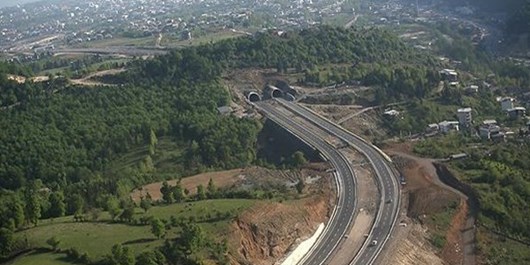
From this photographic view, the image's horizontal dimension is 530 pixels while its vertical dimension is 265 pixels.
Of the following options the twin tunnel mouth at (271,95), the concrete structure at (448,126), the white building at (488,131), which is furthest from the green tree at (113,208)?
the white building at (488,131)

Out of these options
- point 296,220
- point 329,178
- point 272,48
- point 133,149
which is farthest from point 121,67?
point 296,220

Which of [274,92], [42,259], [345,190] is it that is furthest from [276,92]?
[42,259]

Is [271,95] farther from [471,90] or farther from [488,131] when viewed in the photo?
[488,131]

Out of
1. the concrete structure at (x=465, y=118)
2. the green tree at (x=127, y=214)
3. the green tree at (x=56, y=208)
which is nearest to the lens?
the green tree at (x=127, y=214)

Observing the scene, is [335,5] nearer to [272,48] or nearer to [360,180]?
[272,48]

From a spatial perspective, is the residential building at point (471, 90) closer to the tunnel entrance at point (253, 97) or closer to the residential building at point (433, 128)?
the residential building at point (433, 128)

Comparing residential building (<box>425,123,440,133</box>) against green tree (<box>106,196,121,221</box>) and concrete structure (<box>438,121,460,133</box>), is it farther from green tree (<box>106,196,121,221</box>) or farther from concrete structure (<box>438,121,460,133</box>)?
green tree (<box>106,196,121,221</box>)

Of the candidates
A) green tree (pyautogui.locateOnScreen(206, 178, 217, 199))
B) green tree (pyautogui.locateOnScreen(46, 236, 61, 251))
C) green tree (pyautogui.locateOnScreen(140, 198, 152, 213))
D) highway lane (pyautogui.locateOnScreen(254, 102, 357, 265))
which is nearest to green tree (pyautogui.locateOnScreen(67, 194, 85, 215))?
green tree (pyautogui.locateOnScreen(140, 198, 152, 213))
